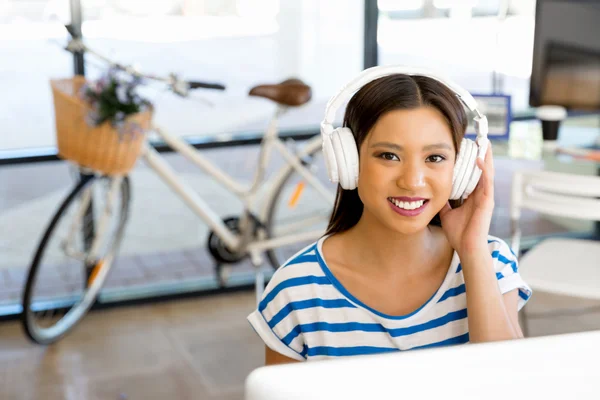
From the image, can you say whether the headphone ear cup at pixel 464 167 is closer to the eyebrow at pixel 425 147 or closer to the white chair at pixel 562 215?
the eyebrow at pixel 425 147

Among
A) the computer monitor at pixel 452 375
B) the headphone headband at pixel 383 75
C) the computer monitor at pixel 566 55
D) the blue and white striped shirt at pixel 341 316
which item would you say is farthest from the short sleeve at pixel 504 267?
the computer monitor at pixel 566 55

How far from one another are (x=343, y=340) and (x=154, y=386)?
181 cm

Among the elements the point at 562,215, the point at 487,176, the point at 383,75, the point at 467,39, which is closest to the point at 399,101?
the point at 383,75

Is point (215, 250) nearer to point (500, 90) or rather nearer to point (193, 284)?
point (193, 284)

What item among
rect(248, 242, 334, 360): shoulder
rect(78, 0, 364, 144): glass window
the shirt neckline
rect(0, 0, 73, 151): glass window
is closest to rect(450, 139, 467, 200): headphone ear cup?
the shirt neckline

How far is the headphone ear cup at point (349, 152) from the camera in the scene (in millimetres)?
1128

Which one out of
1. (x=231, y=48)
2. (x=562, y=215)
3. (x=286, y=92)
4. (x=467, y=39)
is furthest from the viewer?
(x=467, y=39)

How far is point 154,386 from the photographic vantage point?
2816 millimetres

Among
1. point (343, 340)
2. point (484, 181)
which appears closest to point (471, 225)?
point (484, 181)

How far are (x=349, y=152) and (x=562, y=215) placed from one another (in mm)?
1625

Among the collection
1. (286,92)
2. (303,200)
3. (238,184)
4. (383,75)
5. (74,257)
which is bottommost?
(74,257)

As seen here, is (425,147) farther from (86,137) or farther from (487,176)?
(86,137)

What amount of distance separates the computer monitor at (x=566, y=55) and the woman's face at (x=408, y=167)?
212 cm

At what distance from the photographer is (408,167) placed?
3.47 feet
